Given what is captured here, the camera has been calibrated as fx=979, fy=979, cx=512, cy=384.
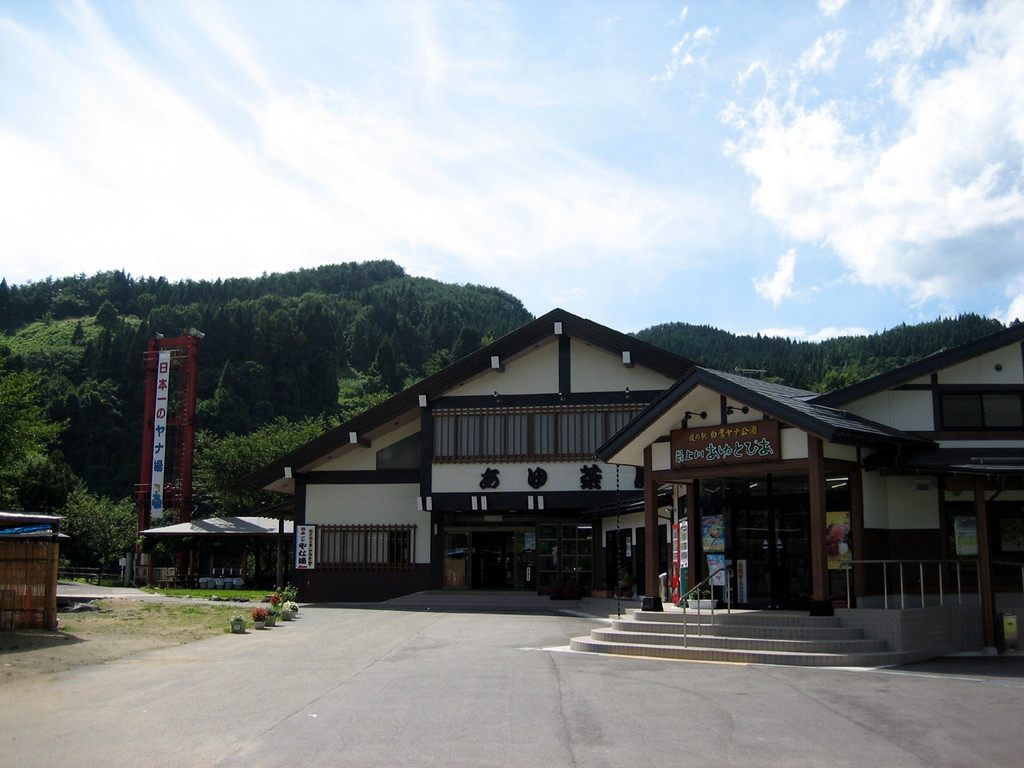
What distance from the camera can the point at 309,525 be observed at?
31062 mm

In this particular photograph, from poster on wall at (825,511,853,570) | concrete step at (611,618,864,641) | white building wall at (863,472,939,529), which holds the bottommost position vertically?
concrete step at (611,618,864,641)

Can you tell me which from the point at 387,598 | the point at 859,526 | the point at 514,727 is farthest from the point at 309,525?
the point at 514,727

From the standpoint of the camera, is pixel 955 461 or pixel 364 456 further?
pixel 364 456

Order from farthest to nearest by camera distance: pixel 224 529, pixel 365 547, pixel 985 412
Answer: pixel 224 529 → pixel 365 547 → pixel 985 412

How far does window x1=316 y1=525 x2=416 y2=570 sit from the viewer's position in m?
30.9

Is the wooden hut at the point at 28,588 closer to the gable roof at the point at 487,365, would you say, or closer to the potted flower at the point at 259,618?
the potted flower at the point at 259,618

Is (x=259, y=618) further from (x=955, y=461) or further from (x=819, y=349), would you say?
(x=819, y=349)

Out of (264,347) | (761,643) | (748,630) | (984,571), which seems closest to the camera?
(761,643)

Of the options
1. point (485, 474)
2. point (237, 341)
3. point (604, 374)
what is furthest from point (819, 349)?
point (485, 474)

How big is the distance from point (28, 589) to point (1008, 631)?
16.2 metres

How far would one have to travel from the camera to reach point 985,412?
16625 millimetres

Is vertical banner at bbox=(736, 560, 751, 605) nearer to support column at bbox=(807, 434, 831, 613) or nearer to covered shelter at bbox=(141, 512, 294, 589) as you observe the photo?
support column at bbox=(807, 434, 831, 613)

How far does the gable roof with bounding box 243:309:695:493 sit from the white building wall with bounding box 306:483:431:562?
128 centimetres

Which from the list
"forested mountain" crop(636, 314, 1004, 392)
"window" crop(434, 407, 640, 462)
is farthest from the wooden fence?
"forested mountain" crop(636, 314, 1004, 392)
